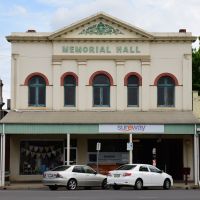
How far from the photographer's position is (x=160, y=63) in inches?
1626

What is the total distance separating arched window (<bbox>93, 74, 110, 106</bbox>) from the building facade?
2.6 inches

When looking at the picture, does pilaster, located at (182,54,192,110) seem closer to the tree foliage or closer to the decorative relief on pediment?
the decorative relief on pediment

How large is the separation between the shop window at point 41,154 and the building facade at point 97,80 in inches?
2.6

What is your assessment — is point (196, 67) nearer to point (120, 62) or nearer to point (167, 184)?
point (120, 62)

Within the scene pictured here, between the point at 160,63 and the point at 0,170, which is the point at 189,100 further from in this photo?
the point at 0,170

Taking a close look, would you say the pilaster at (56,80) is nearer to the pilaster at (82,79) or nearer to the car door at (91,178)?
the pilaster at (82,79)

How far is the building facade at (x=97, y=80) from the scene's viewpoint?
134 ft

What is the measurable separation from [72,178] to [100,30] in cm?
1192

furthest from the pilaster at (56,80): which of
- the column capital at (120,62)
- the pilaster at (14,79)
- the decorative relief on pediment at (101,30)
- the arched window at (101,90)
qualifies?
the column capital at (120,62)

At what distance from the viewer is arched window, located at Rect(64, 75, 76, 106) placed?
1618 inches

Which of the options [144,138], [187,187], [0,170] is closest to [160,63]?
[144,138]

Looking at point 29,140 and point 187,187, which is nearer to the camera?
point 187,187

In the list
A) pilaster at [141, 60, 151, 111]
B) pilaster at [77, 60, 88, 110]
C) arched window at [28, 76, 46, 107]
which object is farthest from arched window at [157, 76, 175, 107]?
arched window at [28, 76, 46, 107]

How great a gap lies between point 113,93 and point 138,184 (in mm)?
9762
